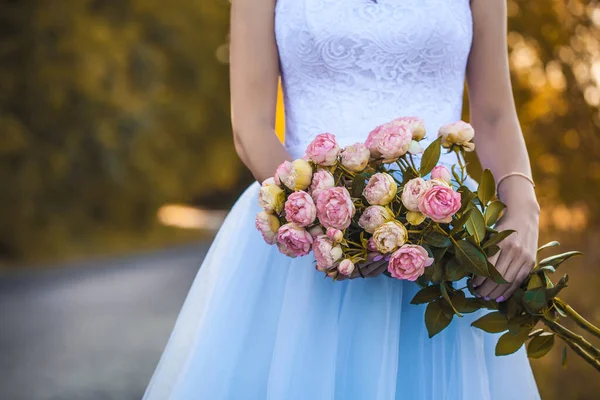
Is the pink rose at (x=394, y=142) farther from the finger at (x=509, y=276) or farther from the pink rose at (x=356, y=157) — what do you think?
the finger at (x=509, y=276)

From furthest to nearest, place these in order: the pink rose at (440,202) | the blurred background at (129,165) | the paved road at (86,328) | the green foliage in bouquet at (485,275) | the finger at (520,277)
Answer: the blurred background at (129,165) → the paved road at (86,328) → the finger at (520,277) → the green foliage in bouquet at (485,275) → the pink rose at (440,202)

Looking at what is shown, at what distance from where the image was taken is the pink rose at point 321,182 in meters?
1.70

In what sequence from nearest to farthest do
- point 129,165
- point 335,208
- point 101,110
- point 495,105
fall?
point 335,208, point 495,105, point 101,110, point 129,165

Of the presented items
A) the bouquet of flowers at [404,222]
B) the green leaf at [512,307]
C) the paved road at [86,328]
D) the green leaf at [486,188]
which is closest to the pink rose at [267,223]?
the bouquet of flowers at [404,222]

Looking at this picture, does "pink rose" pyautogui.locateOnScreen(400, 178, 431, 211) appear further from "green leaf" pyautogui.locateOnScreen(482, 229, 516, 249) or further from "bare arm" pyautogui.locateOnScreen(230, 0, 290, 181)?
"bare arm" pyautogui.locateOnScreen(230, 0, 290, 181)

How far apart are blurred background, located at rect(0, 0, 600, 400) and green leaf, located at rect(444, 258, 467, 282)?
1.27 meters

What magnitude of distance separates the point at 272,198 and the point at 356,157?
0.64 ft

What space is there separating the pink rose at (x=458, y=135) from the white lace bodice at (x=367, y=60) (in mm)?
279

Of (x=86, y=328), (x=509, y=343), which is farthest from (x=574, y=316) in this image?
(x=86, y=328)

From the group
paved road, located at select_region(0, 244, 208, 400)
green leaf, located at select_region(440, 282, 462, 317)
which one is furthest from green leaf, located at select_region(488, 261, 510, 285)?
paved road, located at select_region(0, 244, 208, 400)

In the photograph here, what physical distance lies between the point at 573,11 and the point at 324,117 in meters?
5.40

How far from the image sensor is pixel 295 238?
169 cm

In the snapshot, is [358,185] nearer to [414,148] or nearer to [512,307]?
[414,148]

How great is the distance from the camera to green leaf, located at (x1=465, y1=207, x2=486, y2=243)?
1.74 m
